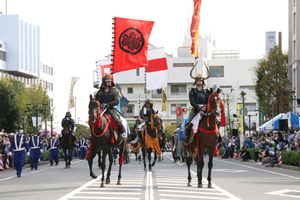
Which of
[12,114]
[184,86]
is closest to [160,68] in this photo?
[12,114]

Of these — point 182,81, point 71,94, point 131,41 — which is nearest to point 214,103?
point 131,41

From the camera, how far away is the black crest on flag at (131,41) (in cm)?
2559

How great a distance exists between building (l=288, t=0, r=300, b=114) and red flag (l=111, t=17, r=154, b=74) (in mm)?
32314

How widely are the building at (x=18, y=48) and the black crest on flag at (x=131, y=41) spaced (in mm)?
61657

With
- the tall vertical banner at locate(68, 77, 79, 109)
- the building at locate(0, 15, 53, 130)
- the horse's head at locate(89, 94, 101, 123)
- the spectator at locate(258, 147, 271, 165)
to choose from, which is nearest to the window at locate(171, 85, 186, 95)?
the building at locate(0, 15, 53, 130)

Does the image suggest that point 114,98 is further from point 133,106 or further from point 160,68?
point 133,106

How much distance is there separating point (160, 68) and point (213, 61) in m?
73.6

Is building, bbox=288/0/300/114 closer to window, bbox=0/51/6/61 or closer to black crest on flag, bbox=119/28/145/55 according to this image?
black crest on flag, bbox=119/28/145/55

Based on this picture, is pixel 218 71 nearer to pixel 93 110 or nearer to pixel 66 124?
pixel 66 124

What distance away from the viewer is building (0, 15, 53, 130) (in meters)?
89.8

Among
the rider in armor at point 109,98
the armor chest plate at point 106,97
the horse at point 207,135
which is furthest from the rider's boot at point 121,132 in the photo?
the horse at point 207,135

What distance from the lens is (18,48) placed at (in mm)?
90500

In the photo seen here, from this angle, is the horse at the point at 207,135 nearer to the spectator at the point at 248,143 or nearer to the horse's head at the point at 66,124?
the horse's head at the point at 66,124

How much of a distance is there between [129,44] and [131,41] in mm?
175
